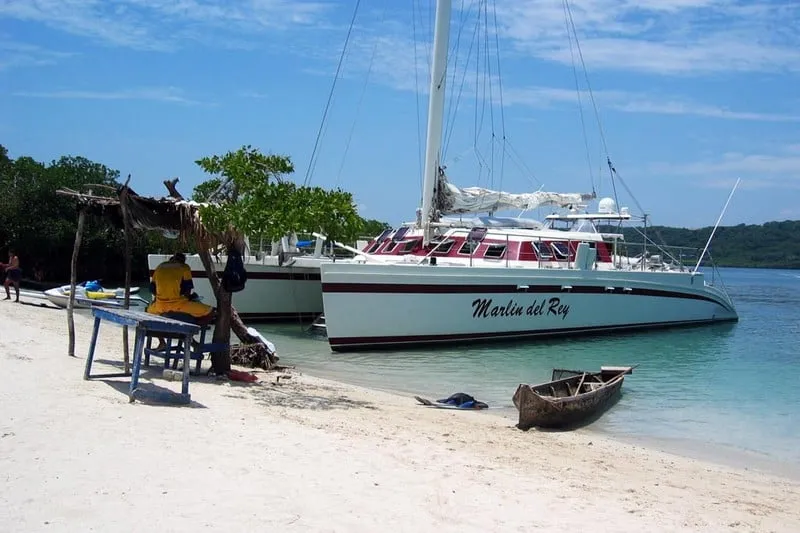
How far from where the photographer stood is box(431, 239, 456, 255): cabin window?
20078mm

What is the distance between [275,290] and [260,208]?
13.7m

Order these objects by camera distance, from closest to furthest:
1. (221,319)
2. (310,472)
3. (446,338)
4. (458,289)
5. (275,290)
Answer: (310,472)
(221,319)
(458,289)
(446,338)
(275,290)

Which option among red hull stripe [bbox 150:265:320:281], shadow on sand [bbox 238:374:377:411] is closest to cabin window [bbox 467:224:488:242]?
red hull stripe [bbox 150:265:320:281]

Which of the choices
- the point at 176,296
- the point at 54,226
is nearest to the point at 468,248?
the point at 176,296

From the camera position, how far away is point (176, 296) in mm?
10383

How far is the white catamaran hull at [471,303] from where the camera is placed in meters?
17.2

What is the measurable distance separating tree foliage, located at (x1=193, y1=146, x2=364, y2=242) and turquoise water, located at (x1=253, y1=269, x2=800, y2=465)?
4.02m

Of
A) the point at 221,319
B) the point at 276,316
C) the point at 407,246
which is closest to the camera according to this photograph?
the point at 221,319

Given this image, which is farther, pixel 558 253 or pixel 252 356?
pixel 558 253

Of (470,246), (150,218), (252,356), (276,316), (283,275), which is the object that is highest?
(470,246)

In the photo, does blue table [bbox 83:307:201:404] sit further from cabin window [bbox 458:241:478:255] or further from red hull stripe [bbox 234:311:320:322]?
red hull stripe [bbox 234:311:320:322]

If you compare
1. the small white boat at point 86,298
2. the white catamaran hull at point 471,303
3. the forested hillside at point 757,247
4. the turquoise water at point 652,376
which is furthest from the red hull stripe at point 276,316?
the forested hillside at point 757,247

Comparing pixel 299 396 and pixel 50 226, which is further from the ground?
pixel 50 226

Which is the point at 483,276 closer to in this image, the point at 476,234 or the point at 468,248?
the point at 468,248
